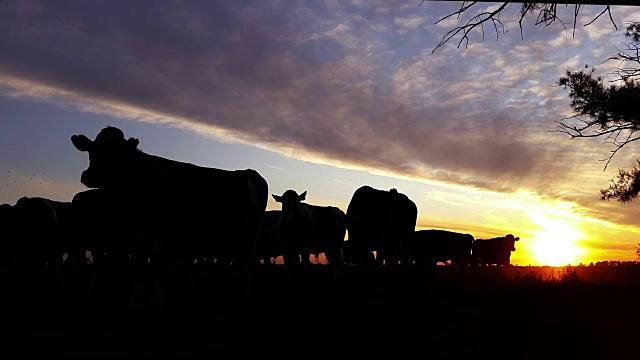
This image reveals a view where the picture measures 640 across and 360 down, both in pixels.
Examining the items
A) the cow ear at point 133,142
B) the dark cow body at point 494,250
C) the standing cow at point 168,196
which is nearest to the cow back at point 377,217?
the standing cow at point 168,196

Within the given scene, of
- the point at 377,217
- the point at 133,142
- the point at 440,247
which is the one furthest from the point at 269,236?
the point at 133,142

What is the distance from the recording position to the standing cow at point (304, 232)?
1578cm

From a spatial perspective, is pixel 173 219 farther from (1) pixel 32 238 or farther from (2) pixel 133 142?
(1) pixel 32 238

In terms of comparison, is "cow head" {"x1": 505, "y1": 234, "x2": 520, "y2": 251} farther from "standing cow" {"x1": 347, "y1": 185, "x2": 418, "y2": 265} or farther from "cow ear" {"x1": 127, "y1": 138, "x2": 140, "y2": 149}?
"cow ear" {"x1": 127, "y1": 138, "x2": 140, "y2": 149}

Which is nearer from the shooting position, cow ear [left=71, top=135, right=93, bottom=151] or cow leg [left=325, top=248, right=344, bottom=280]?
cow ear [left=71, top=135, right=93, bottom=151]

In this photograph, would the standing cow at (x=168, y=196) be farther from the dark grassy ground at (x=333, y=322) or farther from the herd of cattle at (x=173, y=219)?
the dark grassy ground at (x=333, y=322)

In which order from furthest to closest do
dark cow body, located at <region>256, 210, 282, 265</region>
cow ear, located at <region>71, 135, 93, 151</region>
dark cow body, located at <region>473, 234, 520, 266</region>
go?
dark cow body, located at <region>473, 234, 520, 266</region>
dark cow body, located at <region>256, 210, 282, 265</region>
cow ear, located at <region>71, 135, 93, 151</region>

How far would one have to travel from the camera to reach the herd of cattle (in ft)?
30.6

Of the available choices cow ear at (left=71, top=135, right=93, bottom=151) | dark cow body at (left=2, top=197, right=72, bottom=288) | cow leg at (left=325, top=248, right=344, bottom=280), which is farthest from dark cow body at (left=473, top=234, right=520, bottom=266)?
cow ear at (left=71, top=135, right=93, bottom=151)

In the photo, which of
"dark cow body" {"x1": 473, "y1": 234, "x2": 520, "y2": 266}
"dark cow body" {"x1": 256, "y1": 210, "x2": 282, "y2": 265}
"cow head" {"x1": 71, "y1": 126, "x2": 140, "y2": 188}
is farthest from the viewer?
"dark cow body" {"x1": 473, "y1": 234, "x2": 520, "y2": 266}

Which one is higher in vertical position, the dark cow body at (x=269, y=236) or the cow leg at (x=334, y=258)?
the dark cow body at (x=269, y=236)

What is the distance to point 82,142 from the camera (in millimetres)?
9586

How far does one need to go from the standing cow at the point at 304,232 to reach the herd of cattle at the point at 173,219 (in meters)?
0.03

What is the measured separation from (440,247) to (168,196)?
29745mm
